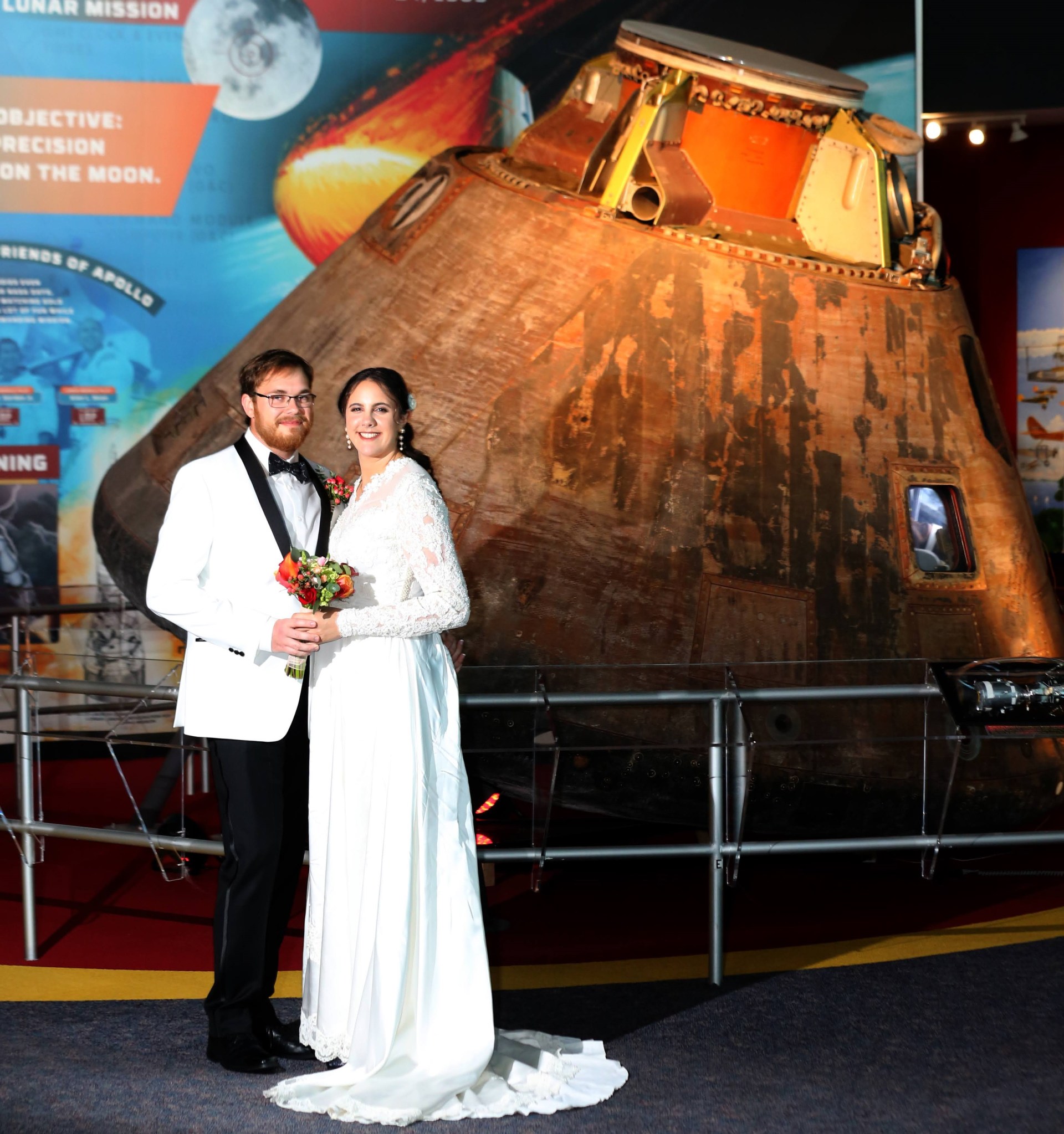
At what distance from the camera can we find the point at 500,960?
3.34 m

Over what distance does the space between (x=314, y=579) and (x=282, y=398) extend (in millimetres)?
445

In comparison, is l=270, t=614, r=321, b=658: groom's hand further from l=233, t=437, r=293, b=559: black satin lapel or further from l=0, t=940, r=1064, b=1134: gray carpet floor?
l=0, t=940, r=1064, b=1134: gray carpet floor

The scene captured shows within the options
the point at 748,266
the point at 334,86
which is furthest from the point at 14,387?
the point at 748,266

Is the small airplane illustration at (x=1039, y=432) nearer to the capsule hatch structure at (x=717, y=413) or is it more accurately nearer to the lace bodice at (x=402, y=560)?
the capsule hatch structure at (x=717, y=413)

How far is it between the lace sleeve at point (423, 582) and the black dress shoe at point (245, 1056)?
875mm

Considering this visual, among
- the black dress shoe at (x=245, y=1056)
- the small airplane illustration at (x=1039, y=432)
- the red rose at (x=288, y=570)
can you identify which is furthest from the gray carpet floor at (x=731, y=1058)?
the small airplane illustration at (x=1039, y=432)

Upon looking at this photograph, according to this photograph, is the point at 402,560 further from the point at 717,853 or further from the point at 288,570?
the point at 717,853

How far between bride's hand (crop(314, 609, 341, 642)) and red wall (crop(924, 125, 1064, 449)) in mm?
6049

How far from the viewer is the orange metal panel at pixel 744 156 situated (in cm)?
353

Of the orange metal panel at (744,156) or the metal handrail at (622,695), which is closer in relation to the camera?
the metal handrail at (622,695)

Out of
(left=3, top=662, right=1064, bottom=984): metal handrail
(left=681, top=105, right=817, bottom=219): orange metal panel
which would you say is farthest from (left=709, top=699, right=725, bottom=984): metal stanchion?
(left=681, top=105, right=817, bottom=219): orange metal panel

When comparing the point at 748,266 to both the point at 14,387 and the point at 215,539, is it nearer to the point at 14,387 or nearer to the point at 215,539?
the point at 215,539

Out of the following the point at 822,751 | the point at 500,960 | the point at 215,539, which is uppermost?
the point at 215,539

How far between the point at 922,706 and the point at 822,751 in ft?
0.97
